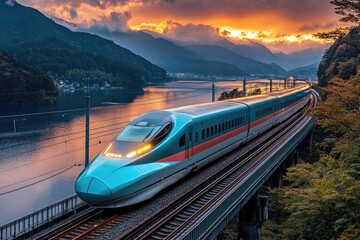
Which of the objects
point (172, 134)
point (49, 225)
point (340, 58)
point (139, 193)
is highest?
point (340, 58)

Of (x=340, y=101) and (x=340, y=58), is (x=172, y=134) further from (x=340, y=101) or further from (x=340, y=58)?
(x=340, y=58)

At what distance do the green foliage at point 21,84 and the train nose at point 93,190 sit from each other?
72888 mm

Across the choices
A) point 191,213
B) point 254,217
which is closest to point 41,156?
point 254,217

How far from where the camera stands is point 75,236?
1343 cm

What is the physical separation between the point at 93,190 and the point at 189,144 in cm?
600

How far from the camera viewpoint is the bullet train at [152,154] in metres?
14.6

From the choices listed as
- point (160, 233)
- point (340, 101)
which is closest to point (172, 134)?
point (160, 233)

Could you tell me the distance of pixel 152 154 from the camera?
16156 mm

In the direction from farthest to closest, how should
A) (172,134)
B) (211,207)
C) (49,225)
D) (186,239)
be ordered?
(172,134)
(211,207)
(49,225)
(186,239)

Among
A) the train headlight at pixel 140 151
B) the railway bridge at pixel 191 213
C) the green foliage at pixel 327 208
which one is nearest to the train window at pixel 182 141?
the railway bridge at pixel 191 213

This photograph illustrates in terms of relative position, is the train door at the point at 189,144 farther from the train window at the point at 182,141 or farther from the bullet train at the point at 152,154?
the train window at the point at 182,141

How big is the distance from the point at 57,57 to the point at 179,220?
158 m

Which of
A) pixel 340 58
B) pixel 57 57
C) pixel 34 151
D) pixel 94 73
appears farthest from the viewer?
pixel 57 57

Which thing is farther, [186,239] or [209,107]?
[209,107]
